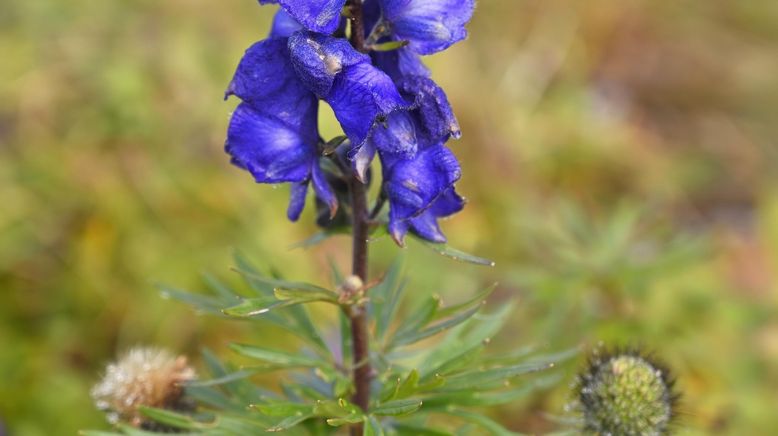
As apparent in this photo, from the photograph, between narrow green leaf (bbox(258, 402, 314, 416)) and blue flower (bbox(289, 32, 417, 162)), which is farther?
narrow green leaf (bbox(258, 402, 314, 416))

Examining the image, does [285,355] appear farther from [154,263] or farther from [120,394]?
[154,263]

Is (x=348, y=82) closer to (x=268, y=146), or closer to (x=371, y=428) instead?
(x=268, y=146)

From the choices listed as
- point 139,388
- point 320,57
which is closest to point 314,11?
point 320,57

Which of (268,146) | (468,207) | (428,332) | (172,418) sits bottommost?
(172,418)

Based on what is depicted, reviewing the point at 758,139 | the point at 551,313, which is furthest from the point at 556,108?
the point at 551,313

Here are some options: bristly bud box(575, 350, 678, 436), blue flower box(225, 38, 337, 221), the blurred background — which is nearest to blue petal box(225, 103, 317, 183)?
blue flower box(225, 38, 337, 221)

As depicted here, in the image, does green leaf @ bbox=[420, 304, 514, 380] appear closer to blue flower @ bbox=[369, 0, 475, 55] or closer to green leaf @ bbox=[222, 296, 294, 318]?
green leaf @ bbox=[222, 296, 294, 318]

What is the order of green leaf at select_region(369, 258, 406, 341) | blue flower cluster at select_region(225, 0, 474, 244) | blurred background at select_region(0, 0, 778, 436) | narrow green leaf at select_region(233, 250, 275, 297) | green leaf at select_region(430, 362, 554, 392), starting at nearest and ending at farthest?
1. blue flower cluster at select_region(225, 0, 474, 244)
2. green leaf at select_region(430, 362, 554, 392)
3. narrow green leaf at select_region(233, 250, 275, 297)
4. green leaf at select_region(369, 258, 406, 341)
5. blurred background at select_region(0, 0, 778, 436)
